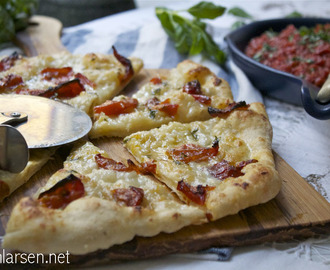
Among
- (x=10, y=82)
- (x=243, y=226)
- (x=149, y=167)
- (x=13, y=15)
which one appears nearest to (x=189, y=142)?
(x=149, y=167)

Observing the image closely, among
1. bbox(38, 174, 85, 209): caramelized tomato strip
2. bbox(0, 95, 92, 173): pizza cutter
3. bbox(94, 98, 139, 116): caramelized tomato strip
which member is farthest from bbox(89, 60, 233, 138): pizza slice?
bbox(38, 174, 85, 209): caramelized tomato strip

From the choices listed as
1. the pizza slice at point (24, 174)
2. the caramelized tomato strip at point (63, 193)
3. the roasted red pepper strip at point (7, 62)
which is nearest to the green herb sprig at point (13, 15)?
the roasted red pepper strip at point (7, 62)

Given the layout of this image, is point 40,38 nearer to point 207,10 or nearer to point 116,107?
point 207,10

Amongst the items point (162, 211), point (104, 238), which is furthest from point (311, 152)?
point (104, 238)

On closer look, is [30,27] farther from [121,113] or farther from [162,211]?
[162,211]

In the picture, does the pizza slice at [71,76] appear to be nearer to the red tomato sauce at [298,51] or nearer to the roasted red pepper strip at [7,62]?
the roasted red pepper strip at [7,62]

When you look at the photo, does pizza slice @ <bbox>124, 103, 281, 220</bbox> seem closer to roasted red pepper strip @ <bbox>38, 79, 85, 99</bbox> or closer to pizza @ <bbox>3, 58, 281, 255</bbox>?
pizza @ <bbox>3, 58, 281, 255</bbox>
